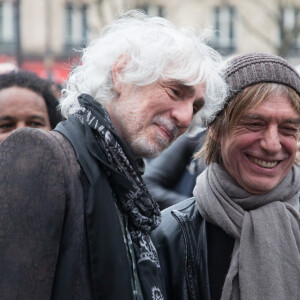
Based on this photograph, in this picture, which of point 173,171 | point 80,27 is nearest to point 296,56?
point 80,27

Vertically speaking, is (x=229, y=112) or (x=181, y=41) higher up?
(x=181, y=41)

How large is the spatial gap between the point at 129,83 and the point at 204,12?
2310cm

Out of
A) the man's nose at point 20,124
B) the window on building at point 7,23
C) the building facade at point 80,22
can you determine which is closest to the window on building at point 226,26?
the building facade at point 80,22

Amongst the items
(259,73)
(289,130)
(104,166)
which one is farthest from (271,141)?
(104,166)

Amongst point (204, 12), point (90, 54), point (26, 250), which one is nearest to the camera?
point (26, 250)

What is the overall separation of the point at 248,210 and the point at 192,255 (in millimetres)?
337

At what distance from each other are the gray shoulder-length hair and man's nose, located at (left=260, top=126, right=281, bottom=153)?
0.27 metres

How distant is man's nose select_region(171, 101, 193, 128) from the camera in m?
2.17

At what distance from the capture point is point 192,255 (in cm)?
251

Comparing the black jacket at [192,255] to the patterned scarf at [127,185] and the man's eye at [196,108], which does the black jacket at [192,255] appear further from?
the man's eye at [196,108]

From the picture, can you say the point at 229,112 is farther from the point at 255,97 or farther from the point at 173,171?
the point at 173,171

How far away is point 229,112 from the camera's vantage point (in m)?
2.54

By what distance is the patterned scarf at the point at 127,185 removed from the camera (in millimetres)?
1943

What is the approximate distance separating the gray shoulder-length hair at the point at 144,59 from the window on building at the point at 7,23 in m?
→ 22.2
